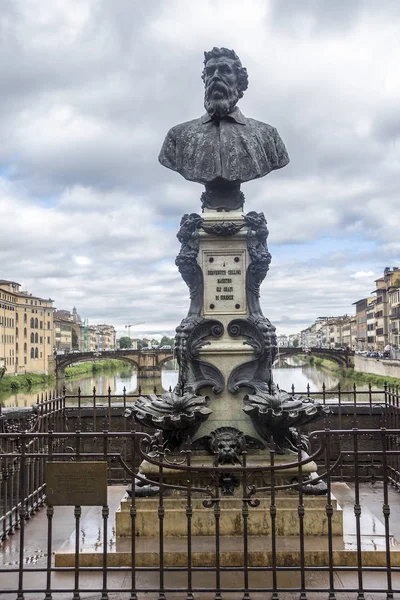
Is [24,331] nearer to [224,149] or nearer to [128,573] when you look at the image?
[224,149]

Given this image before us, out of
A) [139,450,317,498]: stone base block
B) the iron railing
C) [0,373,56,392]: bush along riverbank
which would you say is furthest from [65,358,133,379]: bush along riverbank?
the iron railing

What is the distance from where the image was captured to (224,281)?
25.6ft

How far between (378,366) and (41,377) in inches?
1467

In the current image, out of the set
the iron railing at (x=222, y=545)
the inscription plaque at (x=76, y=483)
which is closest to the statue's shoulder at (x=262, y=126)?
the iron railing at (x=222, y=545)

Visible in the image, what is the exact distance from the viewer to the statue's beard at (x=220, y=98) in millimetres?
7988

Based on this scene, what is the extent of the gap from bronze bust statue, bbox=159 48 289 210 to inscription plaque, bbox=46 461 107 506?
4332 mm

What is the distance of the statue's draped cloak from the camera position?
805cm

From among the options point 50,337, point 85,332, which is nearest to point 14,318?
point 50,337

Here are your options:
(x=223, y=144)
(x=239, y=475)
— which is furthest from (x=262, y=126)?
(x=239, y=475)

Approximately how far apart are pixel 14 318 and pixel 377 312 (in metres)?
57.9

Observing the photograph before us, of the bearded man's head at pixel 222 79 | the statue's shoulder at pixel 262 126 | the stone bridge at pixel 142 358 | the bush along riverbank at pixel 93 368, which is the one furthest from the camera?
the bush along riverbank at pixel 93 368

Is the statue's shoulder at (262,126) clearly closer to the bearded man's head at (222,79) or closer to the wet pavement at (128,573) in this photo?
the bearded man's head at (222,79)

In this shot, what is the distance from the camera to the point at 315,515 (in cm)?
643

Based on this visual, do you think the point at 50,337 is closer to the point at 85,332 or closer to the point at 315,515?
the point at 85,332
